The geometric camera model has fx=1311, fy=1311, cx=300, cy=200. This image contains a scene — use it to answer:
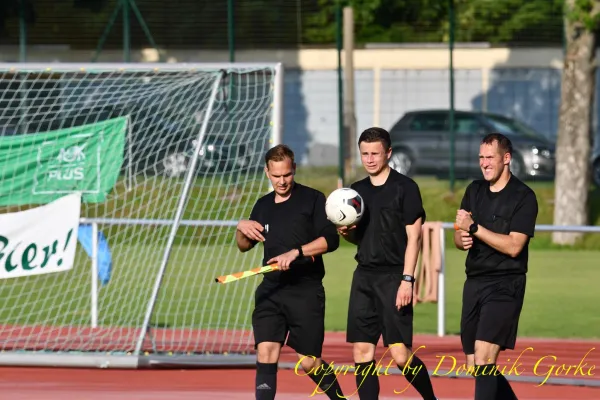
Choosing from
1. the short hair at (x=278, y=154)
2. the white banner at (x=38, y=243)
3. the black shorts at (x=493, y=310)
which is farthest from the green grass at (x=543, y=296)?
the short hair at (x=278, y=154)

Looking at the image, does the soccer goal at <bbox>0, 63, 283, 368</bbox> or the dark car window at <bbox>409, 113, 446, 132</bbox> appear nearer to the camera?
the soccer goal at <bbox>0, 63, 283, 368</bbox>

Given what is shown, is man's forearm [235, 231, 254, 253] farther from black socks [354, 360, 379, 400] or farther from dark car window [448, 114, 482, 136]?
dark car window [448, 114, 482, 136]

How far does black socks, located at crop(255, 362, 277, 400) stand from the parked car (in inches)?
612

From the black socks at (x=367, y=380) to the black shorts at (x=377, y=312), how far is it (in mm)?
164

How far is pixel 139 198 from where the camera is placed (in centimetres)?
1445

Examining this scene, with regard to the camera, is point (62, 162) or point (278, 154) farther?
point (62, 162)

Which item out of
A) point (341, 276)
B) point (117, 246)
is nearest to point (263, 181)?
point (117, 246)

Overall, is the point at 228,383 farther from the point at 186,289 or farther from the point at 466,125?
the point at 466,125

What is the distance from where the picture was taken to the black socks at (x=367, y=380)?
337 inches

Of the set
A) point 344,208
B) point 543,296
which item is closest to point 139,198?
point 543,296

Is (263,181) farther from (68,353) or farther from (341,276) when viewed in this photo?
(341,276)

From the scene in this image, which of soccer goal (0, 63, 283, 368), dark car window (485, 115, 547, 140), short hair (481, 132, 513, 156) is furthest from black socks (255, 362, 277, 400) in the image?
dark car window (485, 115, 547, 140)

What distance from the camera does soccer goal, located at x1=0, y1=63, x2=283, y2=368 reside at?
11453 mm

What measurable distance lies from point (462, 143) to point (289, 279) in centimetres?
1584
